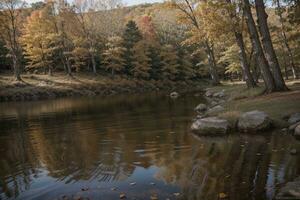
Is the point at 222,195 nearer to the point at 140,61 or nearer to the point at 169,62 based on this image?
the point at 140,61

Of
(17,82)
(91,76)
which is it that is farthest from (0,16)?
(91,76)

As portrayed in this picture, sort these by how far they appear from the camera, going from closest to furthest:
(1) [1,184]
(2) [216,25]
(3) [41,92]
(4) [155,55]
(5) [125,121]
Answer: (1) [1,184]
(5) [125,121]
(2) [216,25]
(3) [41,92]
(4) [155,55]

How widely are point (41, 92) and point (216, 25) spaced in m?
27.2

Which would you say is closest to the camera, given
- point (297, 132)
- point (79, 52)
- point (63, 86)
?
point (297, 132)

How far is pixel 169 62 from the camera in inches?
2606

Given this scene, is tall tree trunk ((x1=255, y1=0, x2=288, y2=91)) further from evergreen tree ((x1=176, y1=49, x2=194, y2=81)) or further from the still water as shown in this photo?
evergreen tree ((x1=176, y1=49, x2=194, y2=81))

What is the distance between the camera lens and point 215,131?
42.8 feet

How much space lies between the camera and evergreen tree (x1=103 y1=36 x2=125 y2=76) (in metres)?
56.3

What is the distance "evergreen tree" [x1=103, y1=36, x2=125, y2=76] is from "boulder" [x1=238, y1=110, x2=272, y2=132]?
44.4 m

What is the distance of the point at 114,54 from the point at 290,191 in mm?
52087

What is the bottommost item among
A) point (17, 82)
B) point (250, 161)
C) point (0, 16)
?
point (250, 161)

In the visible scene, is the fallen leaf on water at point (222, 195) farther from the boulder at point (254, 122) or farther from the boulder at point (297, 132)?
the boulder at point (254, 122)

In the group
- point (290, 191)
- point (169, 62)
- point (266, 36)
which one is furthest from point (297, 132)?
point (169, 62)

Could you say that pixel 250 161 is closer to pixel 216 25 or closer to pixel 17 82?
pixel 216 25
